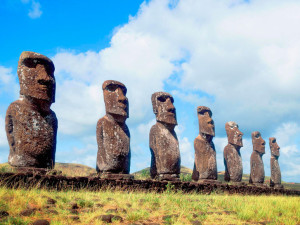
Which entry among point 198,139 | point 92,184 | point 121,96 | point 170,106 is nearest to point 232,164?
point 198,139

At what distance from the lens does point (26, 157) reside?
7609 mm

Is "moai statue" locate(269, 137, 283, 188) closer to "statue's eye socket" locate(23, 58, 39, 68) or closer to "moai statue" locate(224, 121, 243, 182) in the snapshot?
"moai statue" locate(224, 121, 243, 182)

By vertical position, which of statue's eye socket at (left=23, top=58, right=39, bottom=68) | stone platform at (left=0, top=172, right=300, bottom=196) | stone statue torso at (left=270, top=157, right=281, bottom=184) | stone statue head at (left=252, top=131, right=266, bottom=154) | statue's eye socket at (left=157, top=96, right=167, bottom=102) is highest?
statue's eye socket at (left=157, top=96, right=167, bottom=102)

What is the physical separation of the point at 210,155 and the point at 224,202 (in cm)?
529

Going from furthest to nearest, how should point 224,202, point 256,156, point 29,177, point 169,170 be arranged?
point 256,156
point 169,170
point 224,202
point 29,177

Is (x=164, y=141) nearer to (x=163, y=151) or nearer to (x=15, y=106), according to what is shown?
(x=163, y=151)

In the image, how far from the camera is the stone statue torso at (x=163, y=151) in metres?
10.9

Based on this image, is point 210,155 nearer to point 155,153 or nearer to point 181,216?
point 155,153

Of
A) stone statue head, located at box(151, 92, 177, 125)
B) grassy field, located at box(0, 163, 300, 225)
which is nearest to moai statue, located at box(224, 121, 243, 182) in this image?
stone statue head, located at box(151, 92, 177, 125)

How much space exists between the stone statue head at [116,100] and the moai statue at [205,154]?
178 inches

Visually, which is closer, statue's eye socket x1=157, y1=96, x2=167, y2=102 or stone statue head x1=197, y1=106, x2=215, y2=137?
statue's eye socket x1=157, y1=96, x2=167, y2=102

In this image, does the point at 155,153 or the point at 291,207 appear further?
the point at 155,153

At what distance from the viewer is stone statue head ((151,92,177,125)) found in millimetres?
11539

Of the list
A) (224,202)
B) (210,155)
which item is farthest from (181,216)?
(210,155)
